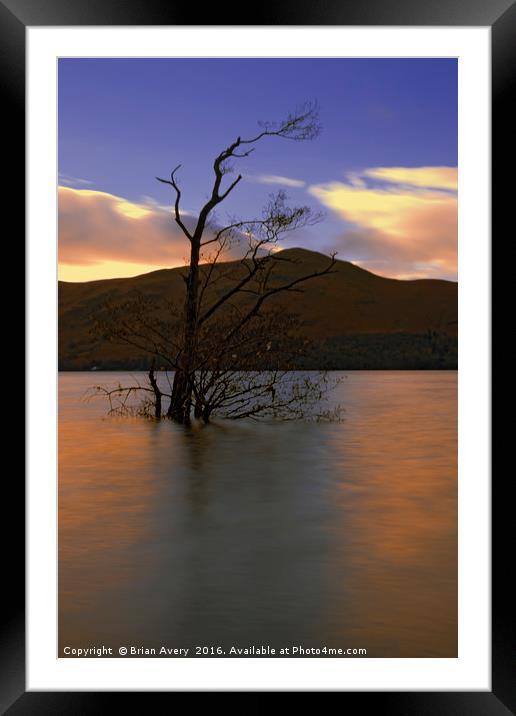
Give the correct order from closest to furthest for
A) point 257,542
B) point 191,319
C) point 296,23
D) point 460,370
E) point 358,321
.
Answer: point 296,23 < point 460,370 < point 257,542 < point 191,319 < point 358,321

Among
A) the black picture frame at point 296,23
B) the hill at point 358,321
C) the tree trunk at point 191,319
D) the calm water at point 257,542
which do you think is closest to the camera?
the black picture frame at point 296,23

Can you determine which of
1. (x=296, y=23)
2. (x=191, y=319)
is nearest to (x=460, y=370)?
(x=296, y=23)

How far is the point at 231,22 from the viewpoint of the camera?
99.3 inches

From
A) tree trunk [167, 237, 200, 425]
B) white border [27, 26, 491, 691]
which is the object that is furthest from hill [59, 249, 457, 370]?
white border [27, 26, 491, 691]

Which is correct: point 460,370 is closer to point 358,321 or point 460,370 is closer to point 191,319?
point 191,319

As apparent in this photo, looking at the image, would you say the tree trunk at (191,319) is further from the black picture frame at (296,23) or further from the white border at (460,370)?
the black picture frame at (296,23)

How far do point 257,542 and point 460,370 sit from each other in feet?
6.50

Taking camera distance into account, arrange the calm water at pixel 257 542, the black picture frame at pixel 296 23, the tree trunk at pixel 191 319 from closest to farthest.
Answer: the black picture frame at pixel 296 23
the calm water at pixel 257 542
the tree trunk at pixel 191 319

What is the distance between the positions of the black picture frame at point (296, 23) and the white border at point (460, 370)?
5 cm

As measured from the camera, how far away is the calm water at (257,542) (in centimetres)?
286

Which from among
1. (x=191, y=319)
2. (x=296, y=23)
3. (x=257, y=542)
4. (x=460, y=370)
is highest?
(x=296, y=23)

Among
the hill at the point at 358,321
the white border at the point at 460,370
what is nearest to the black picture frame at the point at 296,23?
the white border at the point at 460,370

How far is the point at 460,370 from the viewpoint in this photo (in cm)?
268

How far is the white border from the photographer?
242 cm
